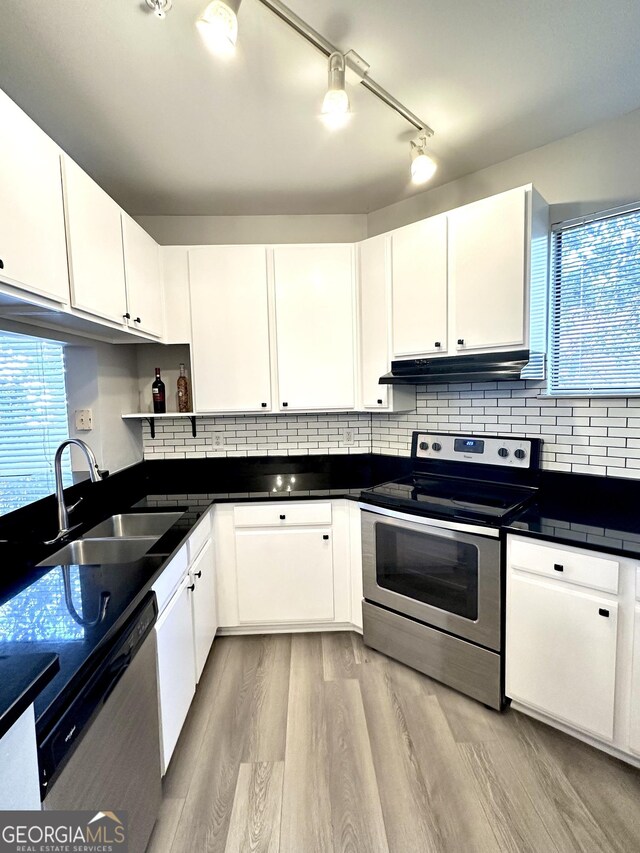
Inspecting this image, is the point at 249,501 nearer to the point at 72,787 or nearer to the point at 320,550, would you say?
the point at 320,550

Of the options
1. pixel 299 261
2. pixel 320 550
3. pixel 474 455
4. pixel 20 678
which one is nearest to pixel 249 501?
pixel 320 550

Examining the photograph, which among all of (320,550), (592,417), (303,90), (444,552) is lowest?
(320,550)

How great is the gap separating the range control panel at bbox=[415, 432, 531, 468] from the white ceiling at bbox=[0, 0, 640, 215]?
4.85 feet

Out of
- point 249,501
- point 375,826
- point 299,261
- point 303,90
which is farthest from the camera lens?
point 299,261

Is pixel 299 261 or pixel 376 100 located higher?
pixel 376 100

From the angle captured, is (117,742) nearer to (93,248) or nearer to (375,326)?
(93,248)

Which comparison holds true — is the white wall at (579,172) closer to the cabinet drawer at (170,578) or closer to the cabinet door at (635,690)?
the cabinet door at (635,690)

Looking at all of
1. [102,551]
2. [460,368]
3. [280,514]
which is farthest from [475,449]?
[102,551]

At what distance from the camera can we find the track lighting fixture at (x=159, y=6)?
3.71 ft

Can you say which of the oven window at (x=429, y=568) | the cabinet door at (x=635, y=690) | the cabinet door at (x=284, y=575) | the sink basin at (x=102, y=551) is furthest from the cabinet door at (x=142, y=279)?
the cabinet door at (x=635, y=690)

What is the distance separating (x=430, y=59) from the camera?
4.68ft

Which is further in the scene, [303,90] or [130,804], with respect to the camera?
[303,90]

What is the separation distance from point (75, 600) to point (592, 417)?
2.21 m

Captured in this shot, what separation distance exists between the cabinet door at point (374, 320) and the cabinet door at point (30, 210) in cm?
156
